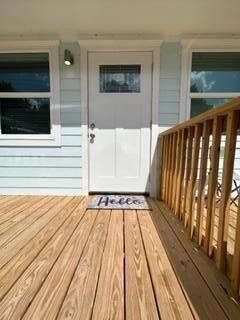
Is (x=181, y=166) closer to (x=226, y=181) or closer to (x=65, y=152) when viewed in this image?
(x=226, y=181)

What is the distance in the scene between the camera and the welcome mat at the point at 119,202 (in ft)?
9.81

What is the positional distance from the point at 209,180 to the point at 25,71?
309cm

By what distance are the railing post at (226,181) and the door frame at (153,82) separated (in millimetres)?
2134

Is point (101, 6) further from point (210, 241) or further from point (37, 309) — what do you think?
point (37, 309)

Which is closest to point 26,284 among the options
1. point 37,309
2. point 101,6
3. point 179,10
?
point 37,309

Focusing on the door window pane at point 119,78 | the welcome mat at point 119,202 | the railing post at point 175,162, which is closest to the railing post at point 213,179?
the railing post at point 175,162

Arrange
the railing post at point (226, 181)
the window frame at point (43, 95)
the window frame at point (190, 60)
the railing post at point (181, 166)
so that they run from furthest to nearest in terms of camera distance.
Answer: the window frame at point (43, 95) → the window frame at point (190, 60) → the railing post at point (181, 166) → the railing post at point (226, 181)

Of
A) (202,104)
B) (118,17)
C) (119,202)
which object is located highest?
(118,17)

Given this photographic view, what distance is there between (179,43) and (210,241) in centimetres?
280

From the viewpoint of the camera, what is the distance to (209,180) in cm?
171

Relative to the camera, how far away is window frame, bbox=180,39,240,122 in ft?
10.9


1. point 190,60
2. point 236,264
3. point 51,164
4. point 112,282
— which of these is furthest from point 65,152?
point 236,264

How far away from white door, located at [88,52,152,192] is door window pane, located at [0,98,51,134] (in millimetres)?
697

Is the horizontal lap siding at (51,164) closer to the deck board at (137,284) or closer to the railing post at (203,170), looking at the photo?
the deck board at (137,284)
